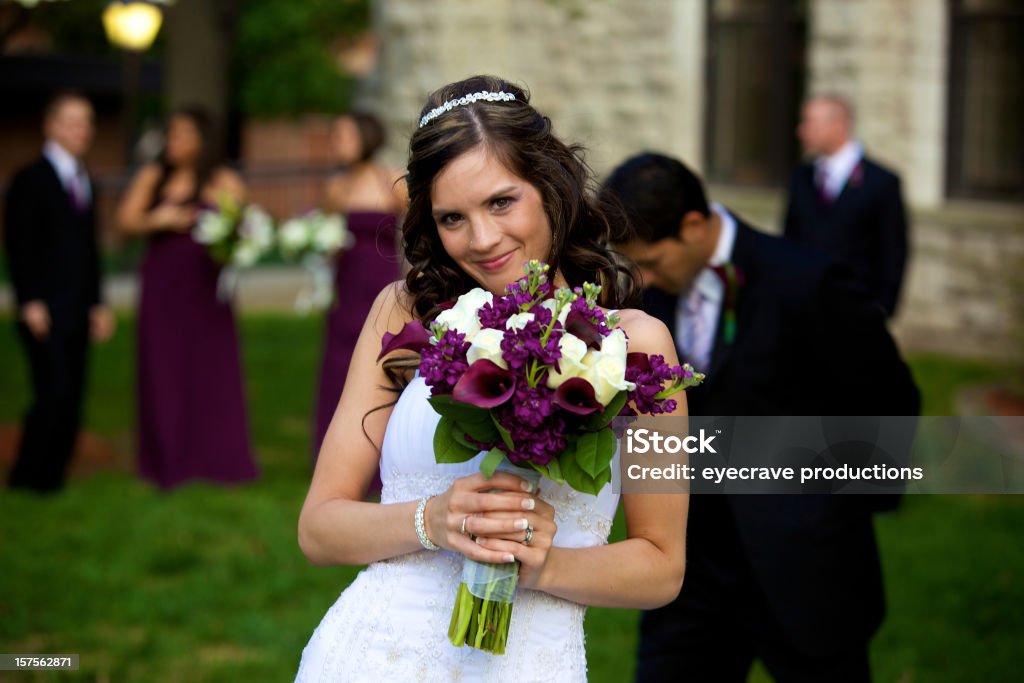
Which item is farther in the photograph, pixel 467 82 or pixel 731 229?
pixel 731 229

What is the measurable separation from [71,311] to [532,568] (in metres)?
6.94

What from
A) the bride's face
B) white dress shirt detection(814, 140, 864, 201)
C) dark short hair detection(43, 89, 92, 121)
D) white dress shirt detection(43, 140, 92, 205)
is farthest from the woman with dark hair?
dark short hair detection(43, 89, 92, 121)

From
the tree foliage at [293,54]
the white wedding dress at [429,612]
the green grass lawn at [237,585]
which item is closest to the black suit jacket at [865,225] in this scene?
the green grass lawn at [237,585]

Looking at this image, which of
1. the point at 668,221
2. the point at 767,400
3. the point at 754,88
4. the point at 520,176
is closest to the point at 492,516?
the point at 520,176

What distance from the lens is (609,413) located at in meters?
2.45

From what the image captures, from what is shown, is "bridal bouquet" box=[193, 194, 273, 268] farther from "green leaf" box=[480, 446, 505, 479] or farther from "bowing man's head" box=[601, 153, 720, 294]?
"green leaf" box=[480, 446, 505, 479]

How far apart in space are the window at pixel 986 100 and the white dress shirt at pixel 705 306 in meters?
9.46

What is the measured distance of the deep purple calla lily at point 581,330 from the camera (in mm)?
2457

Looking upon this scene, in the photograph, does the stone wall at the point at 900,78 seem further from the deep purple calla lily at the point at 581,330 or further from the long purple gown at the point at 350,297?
the deep purple calla lily at the point at 581,330

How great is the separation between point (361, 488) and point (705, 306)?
1.66m

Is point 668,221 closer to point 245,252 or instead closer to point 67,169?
point 245,252

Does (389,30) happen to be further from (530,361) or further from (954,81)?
(530,361)

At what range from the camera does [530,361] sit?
2.41 m

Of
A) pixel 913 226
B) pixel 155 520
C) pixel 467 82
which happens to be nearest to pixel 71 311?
pixel 155 520
